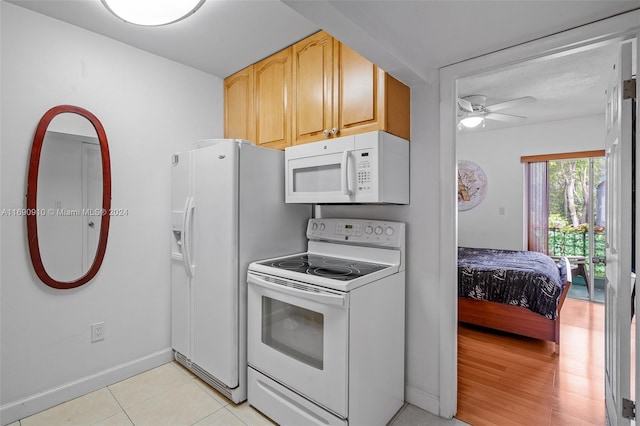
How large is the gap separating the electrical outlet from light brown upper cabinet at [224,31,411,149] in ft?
5.62

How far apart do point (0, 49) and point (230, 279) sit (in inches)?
73.1

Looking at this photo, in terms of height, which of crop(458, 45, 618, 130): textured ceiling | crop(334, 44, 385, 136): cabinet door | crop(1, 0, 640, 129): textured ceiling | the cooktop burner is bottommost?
the cooktop burner

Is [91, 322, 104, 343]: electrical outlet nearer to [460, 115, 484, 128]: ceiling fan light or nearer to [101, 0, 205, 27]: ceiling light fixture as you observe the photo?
[101, 0, 205, 27]: ceiling light fixture

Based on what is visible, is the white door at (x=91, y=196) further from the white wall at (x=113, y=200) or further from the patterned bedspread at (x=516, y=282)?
the patterned bedspread at (x=516, y=282)

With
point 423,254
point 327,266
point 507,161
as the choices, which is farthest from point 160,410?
point 507,161

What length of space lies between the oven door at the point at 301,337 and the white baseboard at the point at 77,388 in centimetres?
97

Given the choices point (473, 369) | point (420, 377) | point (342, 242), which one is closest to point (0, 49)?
point (342, 242)

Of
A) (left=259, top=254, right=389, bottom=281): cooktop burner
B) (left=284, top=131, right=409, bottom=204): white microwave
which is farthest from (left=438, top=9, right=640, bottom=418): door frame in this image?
(left=259, top=254, right=389, bottom=281): cooktop burner

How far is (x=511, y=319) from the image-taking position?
2982 mm

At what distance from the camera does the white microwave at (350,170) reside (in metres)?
1.71

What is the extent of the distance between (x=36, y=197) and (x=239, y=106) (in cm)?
153

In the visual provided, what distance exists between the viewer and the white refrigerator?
6.46ft

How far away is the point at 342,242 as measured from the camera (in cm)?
219

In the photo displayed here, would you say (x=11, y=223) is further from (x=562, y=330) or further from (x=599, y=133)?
(x=599, y=133)
